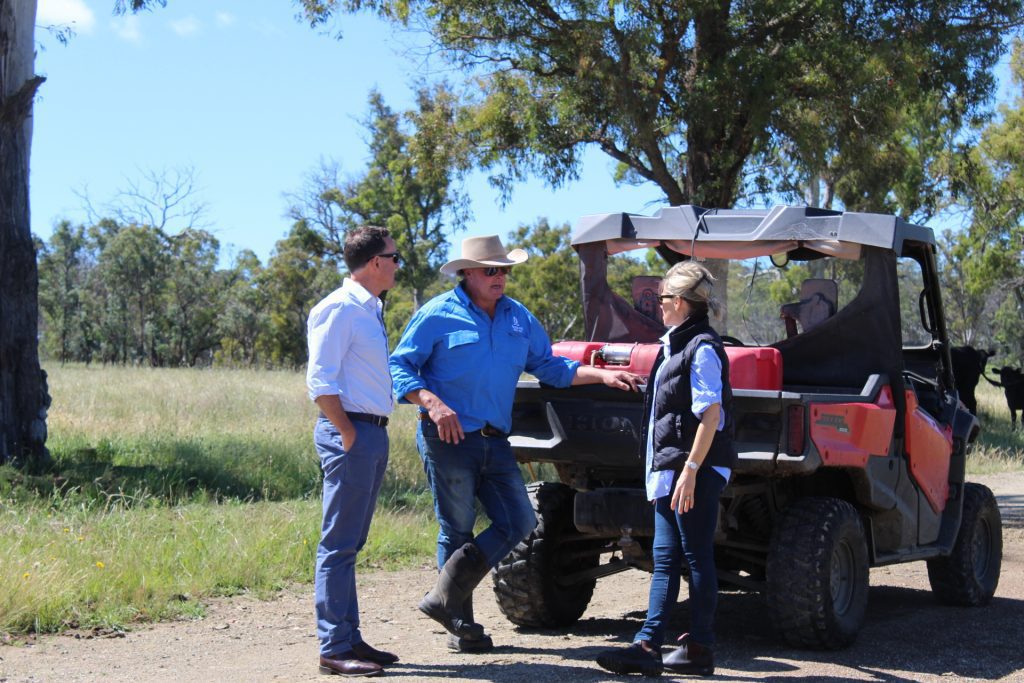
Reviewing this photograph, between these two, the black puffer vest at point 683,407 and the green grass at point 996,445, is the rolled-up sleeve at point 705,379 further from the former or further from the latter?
the green grass at point 996,445

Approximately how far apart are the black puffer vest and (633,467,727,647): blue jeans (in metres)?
0.11

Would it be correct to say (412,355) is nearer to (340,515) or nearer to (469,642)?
(340,515)

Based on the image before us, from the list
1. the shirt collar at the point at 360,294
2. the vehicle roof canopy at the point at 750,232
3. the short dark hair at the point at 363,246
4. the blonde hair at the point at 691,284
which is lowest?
the shirt collar at the point at 360,294

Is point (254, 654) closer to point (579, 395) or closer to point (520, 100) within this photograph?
point (579, 395)

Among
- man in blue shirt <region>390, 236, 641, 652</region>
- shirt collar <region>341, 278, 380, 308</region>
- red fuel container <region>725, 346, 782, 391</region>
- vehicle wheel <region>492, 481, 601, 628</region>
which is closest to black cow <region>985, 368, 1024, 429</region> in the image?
vehicle wheel <region>492, 481, 601, 628</region>

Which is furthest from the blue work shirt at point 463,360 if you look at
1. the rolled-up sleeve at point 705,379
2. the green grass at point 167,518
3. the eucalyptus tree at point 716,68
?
the eucalyptus tree at point 716,68

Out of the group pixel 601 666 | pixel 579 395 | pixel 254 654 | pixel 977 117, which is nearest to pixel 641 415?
pixel 579 395

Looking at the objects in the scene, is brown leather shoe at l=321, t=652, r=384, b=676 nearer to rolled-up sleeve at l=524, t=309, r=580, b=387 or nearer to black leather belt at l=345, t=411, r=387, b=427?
black leather belt at l=345, t=411, r=387, b=427

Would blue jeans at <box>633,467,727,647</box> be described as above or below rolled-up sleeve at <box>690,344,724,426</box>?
below

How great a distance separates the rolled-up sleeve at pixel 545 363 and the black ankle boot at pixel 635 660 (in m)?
1.39

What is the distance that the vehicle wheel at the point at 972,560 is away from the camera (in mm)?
7547

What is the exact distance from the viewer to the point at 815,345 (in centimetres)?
686

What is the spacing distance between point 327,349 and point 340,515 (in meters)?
0.75

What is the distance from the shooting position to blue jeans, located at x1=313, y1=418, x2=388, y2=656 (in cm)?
556
